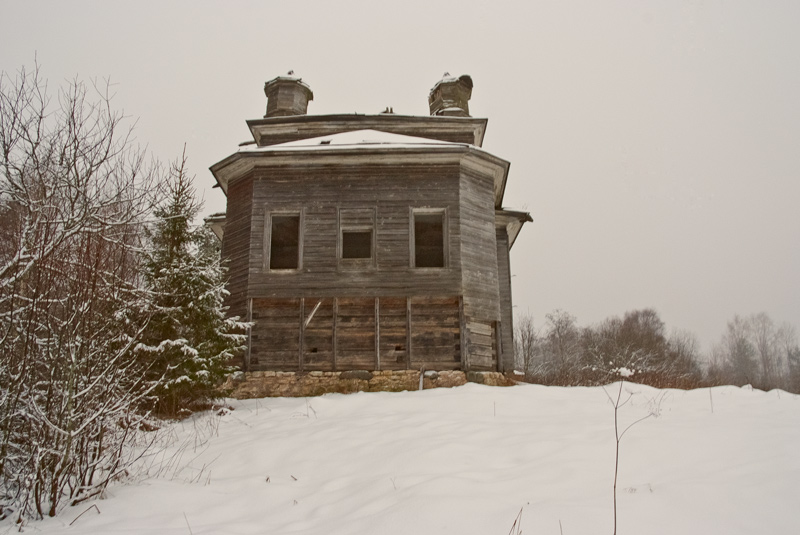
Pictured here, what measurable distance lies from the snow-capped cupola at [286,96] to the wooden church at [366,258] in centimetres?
374

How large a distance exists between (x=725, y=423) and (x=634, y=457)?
6.97ft

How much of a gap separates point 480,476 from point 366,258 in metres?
8.79

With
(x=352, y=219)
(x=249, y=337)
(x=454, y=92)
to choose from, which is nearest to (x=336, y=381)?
(x=249, y=337)

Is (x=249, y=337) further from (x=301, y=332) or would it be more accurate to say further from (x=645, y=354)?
(x=645, y=354)

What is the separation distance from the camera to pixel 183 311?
34.4ft

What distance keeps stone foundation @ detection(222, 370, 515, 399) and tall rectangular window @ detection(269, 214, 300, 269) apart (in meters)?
3.66

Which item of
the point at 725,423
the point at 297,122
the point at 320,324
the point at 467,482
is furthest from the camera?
the point at 297,122

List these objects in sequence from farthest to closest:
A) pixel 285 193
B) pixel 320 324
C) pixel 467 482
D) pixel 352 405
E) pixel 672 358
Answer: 1. pixel 672 358
2. pixel 285 193
3. pixel 320 324
4. pixel 352 405
5. pixel 467 482

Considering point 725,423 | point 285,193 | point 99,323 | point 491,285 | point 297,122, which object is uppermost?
point 297,122

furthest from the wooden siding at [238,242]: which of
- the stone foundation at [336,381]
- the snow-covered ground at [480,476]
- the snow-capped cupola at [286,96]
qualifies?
the snow-covered ground at [480,476]

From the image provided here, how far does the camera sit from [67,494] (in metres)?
5.38

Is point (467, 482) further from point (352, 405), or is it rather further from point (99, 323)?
point (352, 405)

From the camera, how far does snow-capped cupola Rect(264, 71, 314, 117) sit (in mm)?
18109

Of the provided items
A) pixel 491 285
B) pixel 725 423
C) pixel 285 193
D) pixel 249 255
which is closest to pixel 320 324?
pixel 249 255
